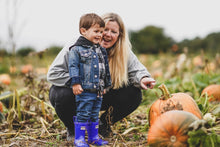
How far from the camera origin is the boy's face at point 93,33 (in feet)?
7.11

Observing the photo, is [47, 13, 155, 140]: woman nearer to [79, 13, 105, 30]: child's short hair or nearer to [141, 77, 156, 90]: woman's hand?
[141, 77, 156, 90]: woman's hand

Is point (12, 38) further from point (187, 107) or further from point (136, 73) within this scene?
point (187, 107)

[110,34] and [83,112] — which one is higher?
[110,34]

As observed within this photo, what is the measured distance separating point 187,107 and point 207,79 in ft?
8.49

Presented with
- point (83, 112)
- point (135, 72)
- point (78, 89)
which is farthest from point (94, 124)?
point (135, 72)

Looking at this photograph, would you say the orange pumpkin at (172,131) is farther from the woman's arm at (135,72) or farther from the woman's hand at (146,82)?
the woman's arm at (135,72)

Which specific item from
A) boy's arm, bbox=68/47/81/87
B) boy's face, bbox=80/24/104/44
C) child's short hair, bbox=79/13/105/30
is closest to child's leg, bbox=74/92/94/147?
boy's arm, bbox=68/47/81/87

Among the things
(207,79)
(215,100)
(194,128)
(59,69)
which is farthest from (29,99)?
(207,79)

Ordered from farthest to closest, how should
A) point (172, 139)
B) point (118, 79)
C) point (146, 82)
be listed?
point (118, 79) < point (146, 82) < point (172, 139)

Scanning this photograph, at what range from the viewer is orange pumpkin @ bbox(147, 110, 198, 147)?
178 cm

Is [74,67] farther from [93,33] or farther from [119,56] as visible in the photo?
[119,56]

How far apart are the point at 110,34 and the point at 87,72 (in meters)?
0.68

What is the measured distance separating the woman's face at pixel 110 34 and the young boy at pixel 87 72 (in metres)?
0.44

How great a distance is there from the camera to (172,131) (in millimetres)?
1809
